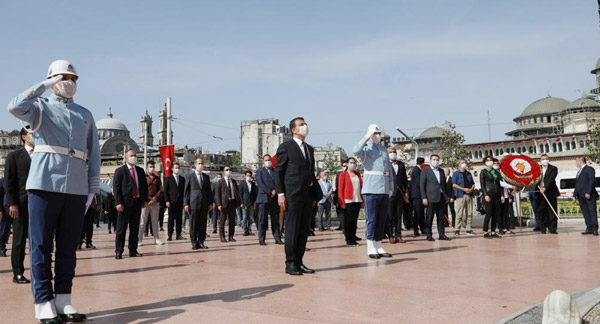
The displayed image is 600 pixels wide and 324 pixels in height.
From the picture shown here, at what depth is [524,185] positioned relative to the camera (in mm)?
13211

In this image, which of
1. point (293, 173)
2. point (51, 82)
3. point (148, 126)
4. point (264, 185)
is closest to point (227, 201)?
point (264, 185)

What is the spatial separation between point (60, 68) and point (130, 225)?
18.0ft

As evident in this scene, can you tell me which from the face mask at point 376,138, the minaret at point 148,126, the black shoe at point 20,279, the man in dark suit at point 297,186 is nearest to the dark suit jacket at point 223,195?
the face mask at point 376,138

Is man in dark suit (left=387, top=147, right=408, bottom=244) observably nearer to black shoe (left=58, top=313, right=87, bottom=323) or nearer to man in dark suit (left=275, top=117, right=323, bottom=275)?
man in dark suit (left=275, top=117, right=323, bottom=275)

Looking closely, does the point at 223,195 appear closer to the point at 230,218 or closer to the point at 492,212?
the point at 230,218

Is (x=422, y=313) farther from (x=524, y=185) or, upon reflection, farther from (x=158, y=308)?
(x=524, y=185)

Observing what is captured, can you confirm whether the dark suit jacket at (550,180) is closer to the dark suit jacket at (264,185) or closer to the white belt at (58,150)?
the dark suit jacket at (264,185)

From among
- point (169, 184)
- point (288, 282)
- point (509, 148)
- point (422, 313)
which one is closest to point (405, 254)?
point (288, 282)

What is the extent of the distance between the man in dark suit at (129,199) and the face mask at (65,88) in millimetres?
4789

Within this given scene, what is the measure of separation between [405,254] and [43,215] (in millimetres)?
→ 6114

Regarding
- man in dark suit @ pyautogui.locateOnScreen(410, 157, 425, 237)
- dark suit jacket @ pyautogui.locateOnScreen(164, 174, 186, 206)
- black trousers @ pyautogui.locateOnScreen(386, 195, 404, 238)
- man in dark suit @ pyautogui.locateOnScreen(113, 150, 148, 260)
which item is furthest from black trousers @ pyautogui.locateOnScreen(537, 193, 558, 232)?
man in dark suit @ pyautogui.locateOnScreen(113, 150, 148, 260)

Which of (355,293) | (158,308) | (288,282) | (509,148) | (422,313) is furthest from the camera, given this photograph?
(509,148)

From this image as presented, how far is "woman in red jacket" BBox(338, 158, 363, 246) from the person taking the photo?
11.0 meters

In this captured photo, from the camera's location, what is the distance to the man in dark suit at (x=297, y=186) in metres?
6.68
